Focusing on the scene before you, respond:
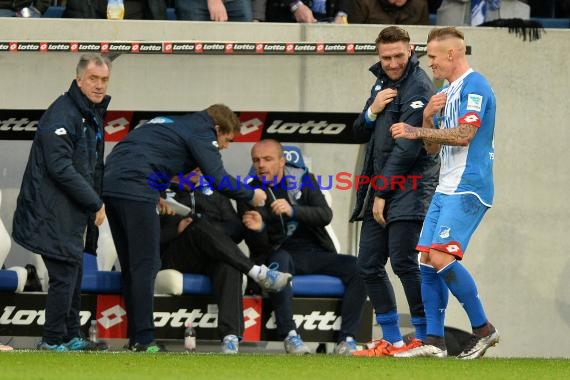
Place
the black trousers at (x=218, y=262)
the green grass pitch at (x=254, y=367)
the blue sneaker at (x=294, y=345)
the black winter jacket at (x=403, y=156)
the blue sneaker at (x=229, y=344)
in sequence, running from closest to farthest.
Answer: the green grass pitch at (x=254, y=367) < the black winter jacket at (x=403, y=156) < the blue sneaker at (x=229, y=344) < the black trousers at (x=218, y=262) < the blue sneaker at (x=294, y=345)

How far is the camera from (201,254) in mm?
9812

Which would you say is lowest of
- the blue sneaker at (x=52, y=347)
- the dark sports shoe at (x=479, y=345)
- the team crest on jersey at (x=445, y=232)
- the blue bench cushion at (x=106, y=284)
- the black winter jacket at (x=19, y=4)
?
the blue sneaker at (x=52, y=347)

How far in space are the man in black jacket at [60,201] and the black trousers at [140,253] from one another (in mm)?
239

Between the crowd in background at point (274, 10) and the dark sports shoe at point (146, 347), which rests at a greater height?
the crowd in background at point (274, 10)

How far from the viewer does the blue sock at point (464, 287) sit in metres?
7.72

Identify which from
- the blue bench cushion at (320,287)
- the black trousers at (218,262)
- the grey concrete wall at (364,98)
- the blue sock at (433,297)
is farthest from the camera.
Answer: the grey concrete wall at (364,98)

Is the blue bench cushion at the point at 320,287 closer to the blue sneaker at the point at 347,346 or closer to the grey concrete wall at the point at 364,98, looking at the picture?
the blue sneaker at the point at 347,346

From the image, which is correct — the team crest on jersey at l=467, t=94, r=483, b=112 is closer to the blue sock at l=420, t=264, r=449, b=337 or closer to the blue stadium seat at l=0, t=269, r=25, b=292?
the blue sock at l=420, t=264, r=449, b=337

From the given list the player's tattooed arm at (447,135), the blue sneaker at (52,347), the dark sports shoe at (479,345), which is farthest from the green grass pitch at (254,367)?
the player's tattooed arm at (447,135)

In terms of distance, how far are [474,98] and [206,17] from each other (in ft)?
13.9

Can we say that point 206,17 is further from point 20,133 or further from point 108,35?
point 20,133

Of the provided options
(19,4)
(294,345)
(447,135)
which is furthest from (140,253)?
(19,4)

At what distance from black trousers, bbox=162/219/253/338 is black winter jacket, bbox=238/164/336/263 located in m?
0.34

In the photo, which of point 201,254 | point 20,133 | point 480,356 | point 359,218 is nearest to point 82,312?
point 201,254
